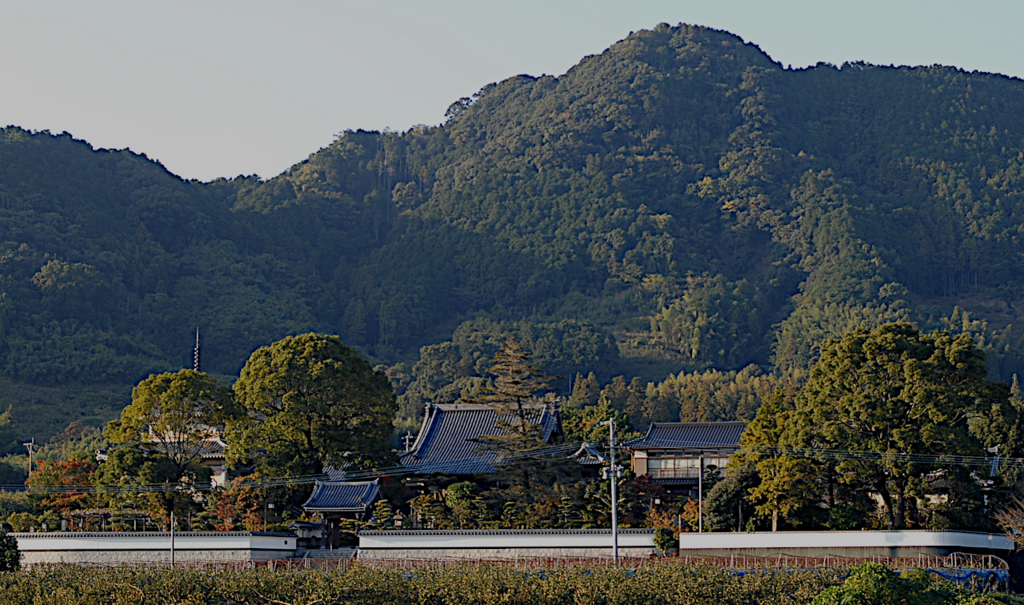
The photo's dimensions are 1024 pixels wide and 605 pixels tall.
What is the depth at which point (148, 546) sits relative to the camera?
A: 130 ft

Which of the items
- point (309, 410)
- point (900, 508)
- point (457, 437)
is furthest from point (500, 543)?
point (457, 437)

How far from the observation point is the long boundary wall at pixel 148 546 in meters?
38.6

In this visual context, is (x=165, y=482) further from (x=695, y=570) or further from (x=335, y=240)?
(x=335, y=240)

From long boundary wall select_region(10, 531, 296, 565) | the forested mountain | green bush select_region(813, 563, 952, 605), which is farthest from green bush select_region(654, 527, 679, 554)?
the forested mountain

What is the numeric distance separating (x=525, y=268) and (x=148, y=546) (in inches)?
5445

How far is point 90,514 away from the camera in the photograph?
43562 mm

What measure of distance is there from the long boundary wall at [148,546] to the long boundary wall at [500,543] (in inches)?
121

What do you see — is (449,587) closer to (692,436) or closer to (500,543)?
(500,543)

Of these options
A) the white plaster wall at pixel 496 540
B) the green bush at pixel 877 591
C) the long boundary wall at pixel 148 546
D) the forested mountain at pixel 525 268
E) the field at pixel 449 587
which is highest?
the forested mountain at pixel 525 268

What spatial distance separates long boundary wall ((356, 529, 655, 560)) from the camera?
36.9 metres

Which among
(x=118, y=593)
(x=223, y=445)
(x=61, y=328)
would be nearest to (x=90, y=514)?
(x=223, y=445)

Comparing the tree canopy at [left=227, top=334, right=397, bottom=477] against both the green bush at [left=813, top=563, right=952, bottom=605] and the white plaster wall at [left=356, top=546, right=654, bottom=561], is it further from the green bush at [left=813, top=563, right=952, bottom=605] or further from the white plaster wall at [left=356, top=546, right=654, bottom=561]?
the green bush at [left=813, top=563, right=952, bottom=605]

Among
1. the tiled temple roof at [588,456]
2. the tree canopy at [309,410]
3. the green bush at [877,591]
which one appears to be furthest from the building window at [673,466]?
the green bush at [877,591]

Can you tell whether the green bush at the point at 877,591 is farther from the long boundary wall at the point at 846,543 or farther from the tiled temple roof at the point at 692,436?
the tiled temple roof at the point at 692,436
